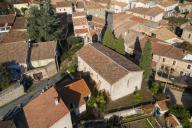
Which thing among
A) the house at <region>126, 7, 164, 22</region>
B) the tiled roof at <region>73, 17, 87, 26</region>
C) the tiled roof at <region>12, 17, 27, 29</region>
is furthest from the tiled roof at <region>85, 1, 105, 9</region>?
the tiled roof at <region>12, 17, 27, 29</region>

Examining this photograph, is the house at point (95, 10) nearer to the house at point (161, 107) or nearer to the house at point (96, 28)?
the house at point (96, 28)

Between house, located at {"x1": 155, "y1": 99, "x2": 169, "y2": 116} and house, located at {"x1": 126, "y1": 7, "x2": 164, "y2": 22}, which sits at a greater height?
house, located at {"x1": 126, "y1": 7, "x2": 164, "y2": 22}

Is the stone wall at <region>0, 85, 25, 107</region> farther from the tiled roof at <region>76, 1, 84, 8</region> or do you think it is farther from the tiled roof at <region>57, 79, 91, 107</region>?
the tiled roof at <region>76, 1, 84, 8</region>

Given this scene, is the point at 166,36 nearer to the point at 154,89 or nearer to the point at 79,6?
the point at 154,89

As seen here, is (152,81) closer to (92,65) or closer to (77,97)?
(92,65)

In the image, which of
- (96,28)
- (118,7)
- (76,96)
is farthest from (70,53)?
(118,7)

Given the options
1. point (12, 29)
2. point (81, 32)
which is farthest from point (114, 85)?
point (12, 29)

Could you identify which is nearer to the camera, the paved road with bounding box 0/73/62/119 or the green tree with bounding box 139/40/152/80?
the paved road with bounding box 0/73/62/119
